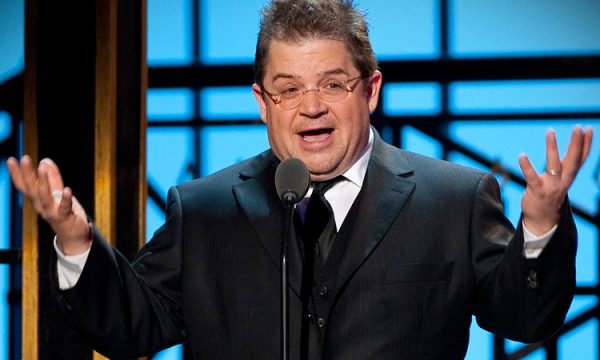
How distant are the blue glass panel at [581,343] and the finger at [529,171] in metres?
1.79

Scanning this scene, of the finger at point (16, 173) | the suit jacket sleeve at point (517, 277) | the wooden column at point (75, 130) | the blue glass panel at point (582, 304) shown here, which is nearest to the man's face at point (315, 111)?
the suit jacket sleeve at point (517, 277)

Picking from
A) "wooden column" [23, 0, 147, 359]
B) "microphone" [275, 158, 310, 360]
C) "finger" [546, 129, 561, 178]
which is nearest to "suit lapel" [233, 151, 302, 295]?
"microphone" [275, 158, 310, 360]

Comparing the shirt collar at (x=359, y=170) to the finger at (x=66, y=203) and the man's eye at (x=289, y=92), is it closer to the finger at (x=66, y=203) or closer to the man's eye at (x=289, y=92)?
the man's eye at (x=289, y=92)

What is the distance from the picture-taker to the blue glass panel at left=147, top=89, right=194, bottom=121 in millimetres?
3197

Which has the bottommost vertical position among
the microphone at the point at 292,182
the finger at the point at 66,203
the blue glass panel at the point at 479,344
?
the blue glass panel at the point at 479,344

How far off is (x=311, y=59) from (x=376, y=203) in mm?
299

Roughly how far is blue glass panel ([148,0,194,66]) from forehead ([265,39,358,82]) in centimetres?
137

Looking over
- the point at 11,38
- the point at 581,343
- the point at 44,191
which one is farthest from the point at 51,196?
the point at 581,343

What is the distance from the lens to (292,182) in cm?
148

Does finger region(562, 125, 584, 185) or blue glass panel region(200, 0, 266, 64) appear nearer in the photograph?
finger region(562, 125, 584, 185)

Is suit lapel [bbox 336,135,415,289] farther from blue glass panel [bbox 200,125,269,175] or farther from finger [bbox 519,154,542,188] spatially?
blue glass panel [bbox 200,125,269,175]

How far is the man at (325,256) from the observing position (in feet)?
5.72

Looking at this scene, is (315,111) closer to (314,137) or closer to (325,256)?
(314,137)

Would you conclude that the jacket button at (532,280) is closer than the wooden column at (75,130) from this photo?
Yes
